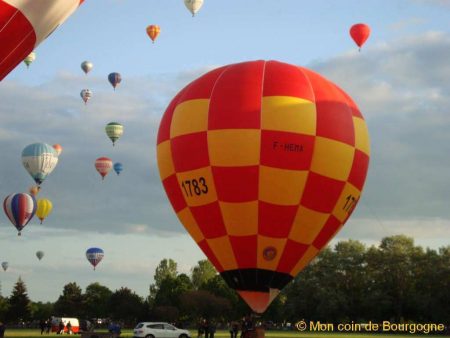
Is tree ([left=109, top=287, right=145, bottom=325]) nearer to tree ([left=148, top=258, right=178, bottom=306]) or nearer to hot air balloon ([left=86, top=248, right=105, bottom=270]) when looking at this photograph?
tree ([left=148, top=258, right=178, bottom=306])

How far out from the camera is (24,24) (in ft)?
56.4

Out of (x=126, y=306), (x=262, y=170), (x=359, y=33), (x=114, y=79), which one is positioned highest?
(x=114, y=79)

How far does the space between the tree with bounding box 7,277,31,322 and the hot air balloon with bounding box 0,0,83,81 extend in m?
103

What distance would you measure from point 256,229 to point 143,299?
94.3 m

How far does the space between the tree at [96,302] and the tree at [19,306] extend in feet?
41.7

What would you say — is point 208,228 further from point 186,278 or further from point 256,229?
point 186,278

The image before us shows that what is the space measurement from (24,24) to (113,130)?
43.6m

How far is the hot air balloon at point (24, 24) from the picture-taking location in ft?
→ 54.6

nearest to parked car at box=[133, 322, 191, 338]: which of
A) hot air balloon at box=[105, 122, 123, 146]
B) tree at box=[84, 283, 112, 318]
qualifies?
hot air balloon at box=[105, 122, 123, 146]

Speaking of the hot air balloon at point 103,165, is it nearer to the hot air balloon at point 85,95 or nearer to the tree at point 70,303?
the hot air balloon at point 85,95

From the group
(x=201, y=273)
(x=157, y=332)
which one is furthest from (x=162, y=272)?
(x=157, y=332)

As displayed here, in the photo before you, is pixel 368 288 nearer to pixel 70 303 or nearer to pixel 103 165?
pixel 103 165

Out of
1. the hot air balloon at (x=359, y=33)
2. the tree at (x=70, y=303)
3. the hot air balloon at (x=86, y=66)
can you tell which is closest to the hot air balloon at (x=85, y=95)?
the hot air balloon at (x=86, y=66)

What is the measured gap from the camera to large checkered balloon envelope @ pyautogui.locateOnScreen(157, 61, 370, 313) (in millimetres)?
23156
